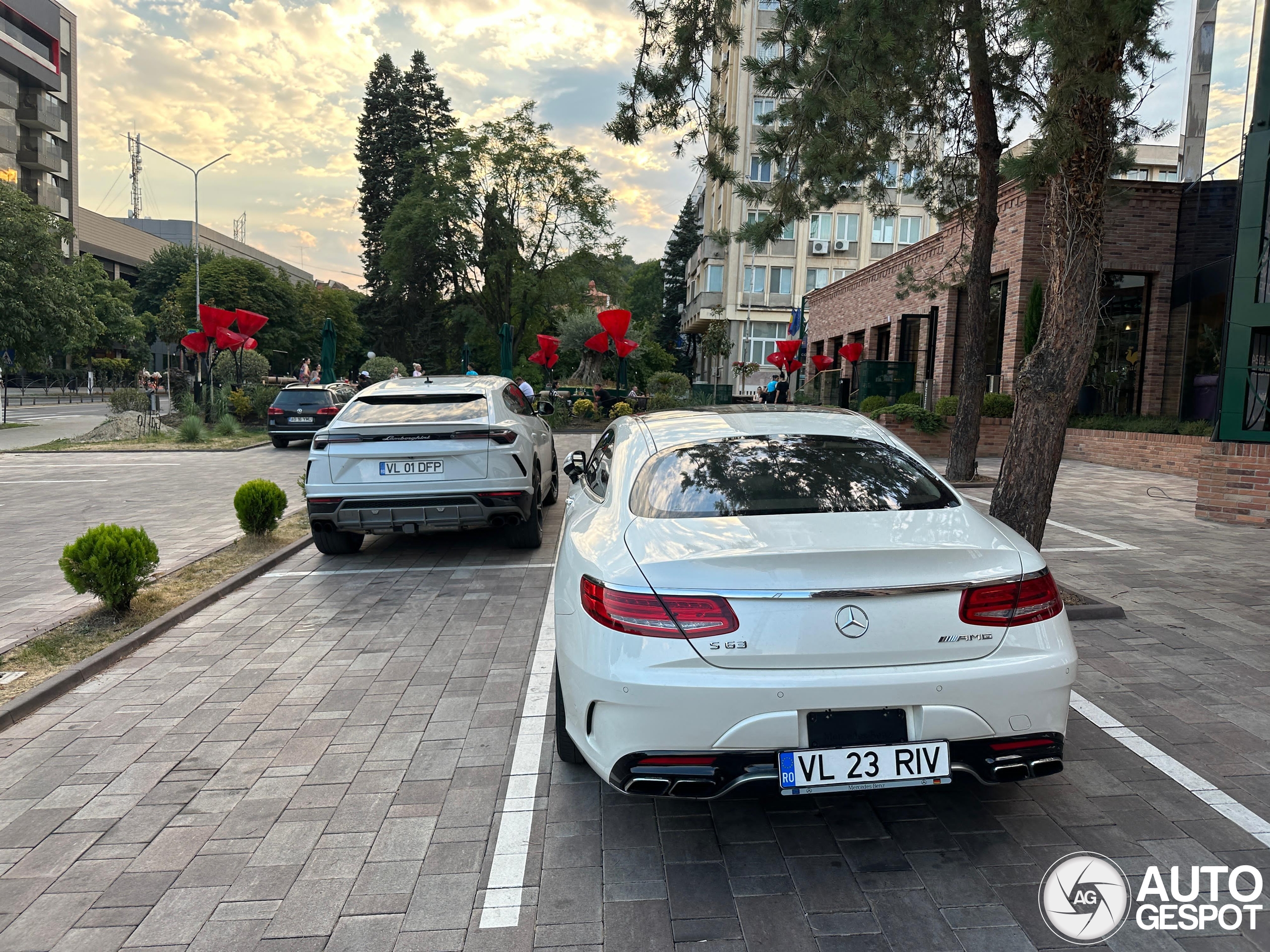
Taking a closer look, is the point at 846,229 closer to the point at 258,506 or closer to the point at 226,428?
the point at 226,428

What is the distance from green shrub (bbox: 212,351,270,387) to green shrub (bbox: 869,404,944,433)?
2071cm

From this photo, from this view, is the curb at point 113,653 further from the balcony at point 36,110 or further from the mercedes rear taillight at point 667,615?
the balcony at point 36,110

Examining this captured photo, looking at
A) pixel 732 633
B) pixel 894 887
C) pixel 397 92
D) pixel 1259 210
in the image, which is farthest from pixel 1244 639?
pixel 397 92

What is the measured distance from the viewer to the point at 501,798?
3.61m

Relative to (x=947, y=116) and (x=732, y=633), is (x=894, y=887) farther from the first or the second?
(x=947, y=116)

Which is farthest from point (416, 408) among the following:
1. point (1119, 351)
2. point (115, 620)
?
point (1119, 351)

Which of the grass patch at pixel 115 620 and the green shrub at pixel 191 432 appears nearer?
the grass patch at pixel 115 620

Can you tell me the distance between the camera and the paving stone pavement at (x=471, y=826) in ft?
9.04

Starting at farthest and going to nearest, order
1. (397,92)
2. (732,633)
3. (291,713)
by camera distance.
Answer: (397,92), (291,713), (732,633)

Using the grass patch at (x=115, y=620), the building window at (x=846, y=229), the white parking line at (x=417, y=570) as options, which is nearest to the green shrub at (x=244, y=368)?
the grass patch at (x=115, y=620)

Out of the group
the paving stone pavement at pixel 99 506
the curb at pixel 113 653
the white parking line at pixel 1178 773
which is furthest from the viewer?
the paving stone pavement at pixel 99 506

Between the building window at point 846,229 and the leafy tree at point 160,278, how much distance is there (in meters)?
50.2

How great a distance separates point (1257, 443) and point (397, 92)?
5609 cm

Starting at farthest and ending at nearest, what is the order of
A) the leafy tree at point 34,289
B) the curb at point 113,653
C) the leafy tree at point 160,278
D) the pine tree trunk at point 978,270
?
the leafy tree at point 160,278
the leafy tree at point 34,289
the pine tree trunk at point 978,270
the curb at point 113,653
